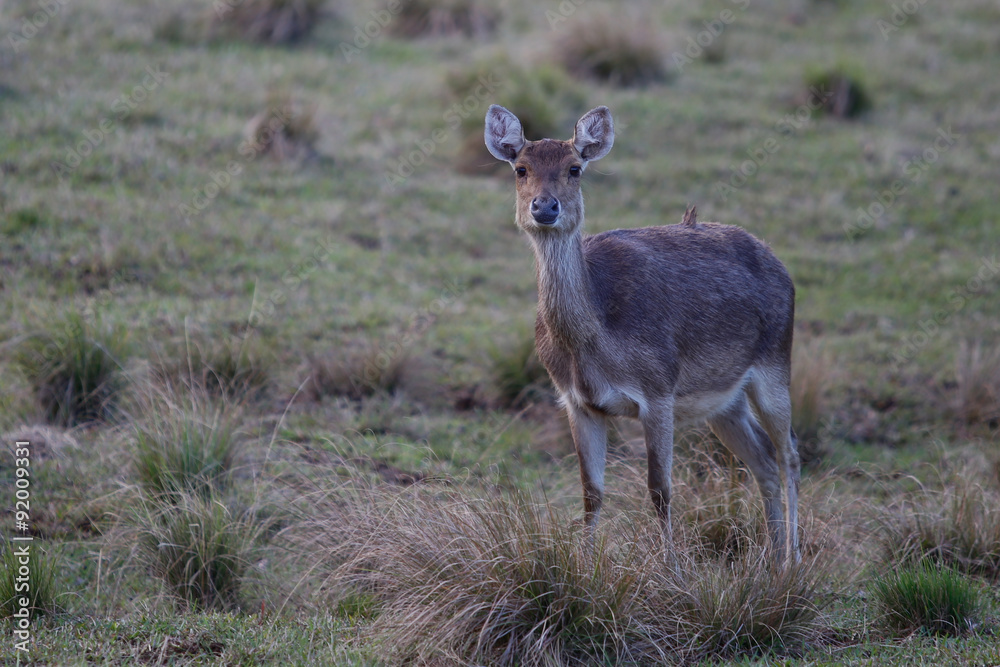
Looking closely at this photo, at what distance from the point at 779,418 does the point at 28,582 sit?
185 inches

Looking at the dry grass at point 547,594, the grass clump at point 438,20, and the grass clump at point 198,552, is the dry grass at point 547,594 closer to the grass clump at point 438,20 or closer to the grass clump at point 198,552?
the grass clump at point 198,552

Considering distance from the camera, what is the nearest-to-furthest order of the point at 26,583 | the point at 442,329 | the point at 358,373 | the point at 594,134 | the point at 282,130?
1. the point at 26,583
2. the point at 594,134
3. the point at 358,373
4. the point at 442,329
5. the point at 282,130

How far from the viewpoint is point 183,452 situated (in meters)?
6.86

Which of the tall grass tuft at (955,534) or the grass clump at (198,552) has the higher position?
the grass clump at (198,552)

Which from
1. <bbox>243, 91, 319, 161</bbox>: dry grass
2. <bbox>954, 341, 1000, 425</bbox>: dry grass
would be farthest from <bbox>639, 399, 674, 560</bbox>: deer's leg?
<bbox>243, 91, 319, 161</bbox>: dry grass

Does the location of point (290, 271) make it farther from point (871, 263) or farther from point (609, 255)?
point (871, 263)

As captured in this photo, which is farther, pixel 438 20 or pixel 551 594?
pixel 438 20

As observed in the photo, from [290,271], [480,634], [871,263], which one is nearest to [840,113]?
[871,263]

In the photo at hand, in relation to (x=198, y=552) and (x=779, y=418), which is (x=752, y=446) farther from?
(x=198, y=552)

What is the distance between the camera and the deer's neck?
5945 millimetres

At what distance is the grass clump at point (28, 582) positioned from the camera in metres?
5.56

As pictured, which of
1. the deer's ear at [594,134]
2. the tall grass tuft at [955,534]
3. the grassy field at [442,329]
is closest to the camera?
the grassy field at [442,329]

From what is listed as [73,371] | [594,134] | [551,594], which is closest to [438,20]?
[73,371]

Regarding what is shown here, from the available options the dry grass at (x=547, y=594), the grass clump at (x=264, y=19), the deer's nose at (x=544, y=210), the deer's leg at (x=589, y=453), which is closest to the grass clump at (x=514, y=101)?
the grass clump at (x=264, y=19)
